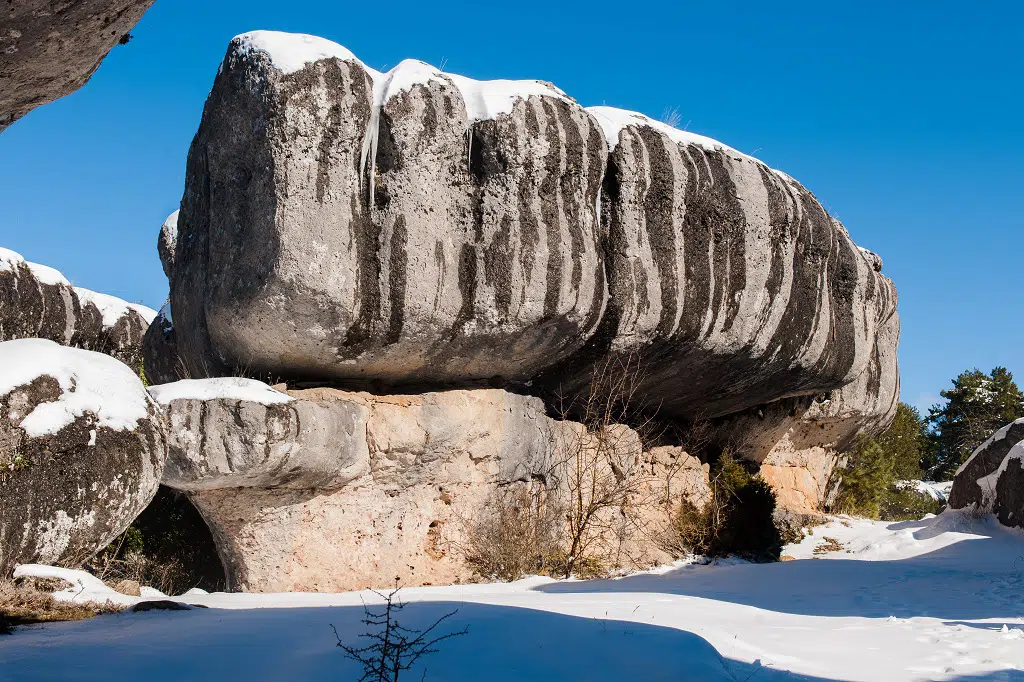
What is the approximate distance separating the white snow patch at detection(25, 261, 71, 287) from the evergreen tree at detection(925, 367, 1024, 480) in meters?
22.8

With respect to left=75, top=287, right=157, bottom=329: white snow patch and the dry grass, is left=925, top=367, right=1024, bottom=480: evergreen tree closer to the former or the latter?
left=75, top=287, right=157, bottom=329: white snow patch

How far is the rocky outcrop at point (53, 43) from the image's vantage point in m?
2.58

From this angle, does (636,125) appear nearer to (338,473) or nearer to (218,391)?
(338,473)

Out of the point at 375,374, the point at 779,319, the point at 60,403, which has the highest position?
the point at 779,319

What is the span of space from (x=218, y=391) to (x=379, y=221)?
2.01 m

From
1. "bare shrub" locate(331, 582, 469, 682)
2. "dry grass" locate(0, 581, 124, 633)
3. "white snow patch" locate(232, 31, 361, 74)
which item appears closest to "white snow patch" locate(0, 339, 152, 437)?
"dry grass" locate(0, 581, 124, 633)

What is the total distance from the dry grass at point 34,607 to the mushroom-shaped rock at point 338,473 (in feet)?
6.37

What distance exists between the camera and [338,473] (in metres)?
8.43

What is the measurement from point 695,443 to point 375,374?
17.5 feet

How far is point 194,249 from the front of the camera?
8961mm

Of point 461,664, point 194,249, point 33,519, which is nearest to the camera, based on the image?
point 461,664

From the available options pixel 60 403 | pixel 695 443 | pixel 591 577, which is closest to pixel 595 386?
pixel 591 577

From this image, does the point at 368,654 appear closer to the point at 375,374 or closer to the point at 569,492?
the point at 375,374

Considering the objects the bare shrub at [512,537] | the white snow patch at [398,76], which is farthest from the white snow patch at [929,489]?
the white snow patch at [398,76]
